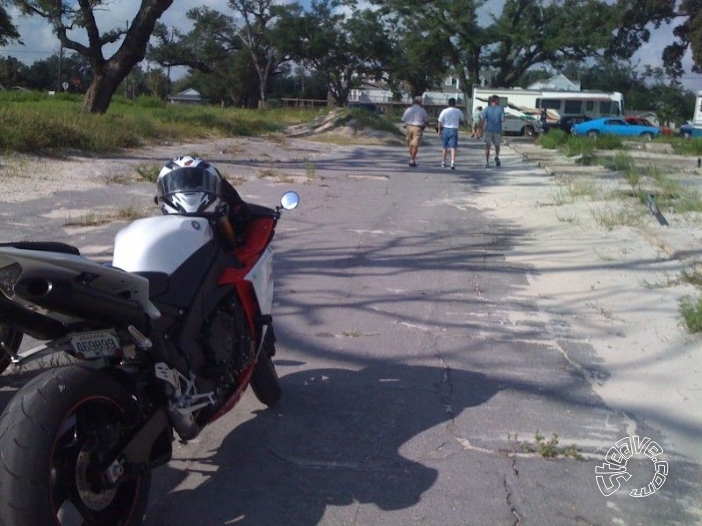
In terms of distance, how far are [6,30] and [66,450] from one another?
3632cm

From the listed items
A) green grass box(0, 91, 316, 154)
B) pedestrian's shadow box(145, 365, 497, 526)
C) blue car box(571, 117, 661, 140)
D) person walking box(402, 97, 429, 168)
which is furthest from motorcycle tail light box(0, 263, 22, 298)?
blue car box(571, 117, 661, 140)

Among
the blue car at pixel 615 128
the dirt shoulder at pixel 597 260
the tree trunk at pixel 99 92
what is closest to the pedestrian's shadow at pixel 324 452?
the dirt shoulder at pixel 597 260

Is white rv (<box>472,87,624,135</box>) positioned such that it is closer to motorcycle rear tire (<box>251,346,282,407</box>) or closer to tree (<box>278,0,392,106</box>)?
tree (<box>278,0,392,106</box>)

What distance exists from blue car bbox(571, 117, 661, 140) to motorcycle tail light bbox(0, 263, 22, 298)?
41.6m

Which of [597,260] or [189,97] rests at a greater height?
[597,260]

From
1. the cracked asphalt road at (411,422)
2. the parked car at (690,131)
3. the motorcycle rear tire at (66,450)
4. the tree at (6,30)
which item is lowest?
the parked car at (690,131)

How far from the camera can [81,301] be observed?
2.97m

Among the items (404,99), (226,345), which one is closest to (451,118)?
(226,345)

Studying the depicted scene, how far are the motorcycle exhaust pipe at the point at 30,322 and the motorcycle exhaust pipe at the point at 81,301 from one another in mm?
217

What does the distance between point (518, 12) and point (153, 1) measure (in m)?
40.0

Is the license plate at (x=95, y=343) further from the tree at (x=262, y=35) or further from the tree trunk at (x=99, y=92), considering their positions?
the tree at (x=262, y=35)

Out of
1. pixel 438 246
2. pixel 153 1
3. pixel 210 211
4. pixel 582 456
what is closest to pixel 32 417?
pixel 210 211

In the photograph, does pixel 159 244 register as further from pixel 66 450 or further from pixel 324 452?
pixel 324 452

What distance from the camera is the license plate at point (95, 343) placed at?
3.17m
